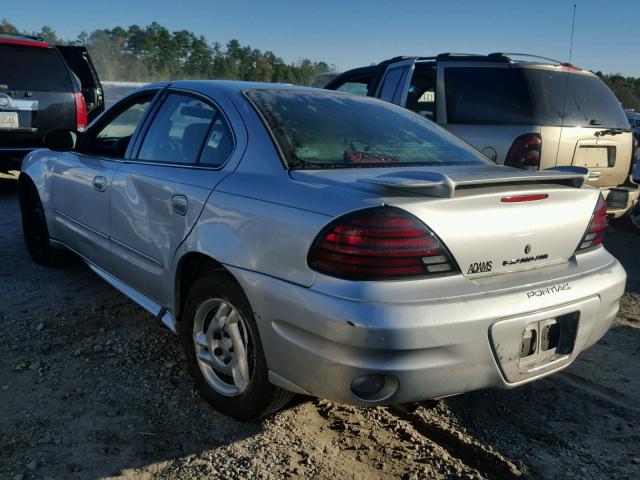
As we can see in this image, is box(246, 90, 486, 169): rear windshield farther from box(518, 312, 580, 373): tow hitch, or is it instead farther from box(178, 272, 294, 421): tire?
box(518, 312, 580, 373): tow hitch

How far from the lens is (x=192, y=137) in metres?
3.14

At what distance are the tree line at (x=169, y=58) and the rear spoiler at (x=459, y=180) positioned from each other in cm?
2675

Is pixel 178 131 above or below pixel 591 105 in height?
below

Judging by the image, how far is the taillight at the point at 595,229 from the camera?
Result: 2.62 m

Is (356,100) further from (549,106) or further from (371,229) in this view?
(549,106)

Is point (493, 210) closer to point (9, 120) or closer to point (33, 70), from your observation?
point (9, 120)

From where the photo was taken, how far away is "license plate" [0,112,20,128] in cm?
746

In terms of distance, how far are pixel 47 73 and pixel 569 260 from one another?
740cm

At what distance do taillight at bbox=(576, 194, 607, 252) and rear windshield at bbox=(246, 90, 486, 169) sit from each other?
65 centimetres

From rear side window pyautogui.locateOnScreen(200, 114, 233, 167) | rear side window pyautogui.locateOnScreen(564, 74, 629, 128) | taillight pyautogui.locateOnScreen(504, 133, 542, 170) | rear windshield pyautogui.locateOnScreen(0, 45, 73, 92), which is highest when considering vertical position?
rear windshield pyautogui.locateOnScreen(0, 45, 73, 92)

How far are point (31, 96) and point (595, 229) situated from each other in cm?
723

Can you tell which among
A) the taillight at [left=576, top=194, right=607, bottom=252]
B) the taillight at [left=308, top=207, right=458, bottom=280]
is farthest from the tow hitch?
the taillight at [left=308, top=207, right=458, bottom=280]

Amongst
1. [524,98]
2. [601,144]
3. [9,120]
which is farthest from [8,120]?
[601,144]

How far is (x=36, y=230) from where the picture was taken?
16.0ft
